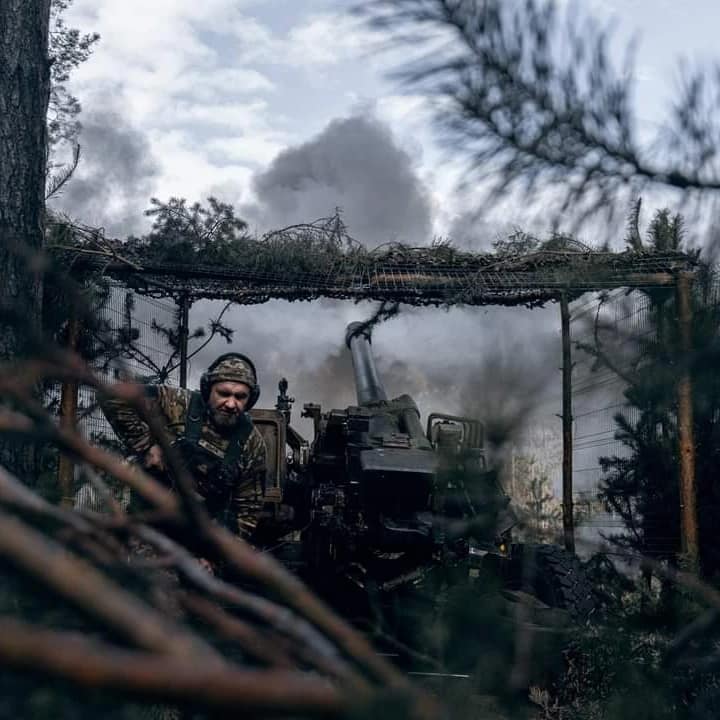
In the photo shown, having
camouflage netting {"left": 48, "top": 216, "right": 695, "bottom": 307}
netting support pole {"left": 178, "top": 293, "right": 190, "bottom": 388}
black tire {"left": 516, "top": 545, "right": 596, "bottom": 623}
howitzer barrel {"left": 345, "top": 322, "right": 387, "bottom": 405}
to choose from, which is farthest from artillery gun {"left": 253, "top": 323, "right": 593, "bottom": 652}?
netting support pole {"left": 178, "top": 293, "right": 190, "bottom": 388}

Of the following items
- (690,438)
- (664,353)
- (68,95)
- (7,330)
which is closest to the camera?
(664,353)

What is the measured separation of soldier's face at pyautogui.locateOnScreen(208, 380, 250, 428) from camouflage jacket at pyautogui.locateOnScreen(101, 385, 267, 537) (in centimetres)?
8

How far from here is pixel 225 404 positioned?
623 cm

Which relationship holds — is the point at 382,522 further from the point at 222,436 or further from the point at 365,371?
the point at 365,371

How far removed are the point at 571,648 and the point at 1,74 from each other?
4.13 m

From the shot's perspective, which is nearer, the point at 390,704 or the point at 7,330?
the point at 390,704

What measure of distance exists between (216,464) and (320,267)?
→ 4.01 metres

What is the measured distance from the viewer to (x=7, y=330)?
14.7 ft

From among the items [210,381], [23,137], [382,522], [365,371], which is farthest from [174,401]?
[365,371]

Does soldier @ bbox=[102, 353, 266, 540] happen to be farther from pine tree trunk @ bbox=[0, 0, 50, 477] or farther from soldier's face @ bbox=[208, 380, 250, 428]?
pine tree trunk @ bbox=[0, 0, 50, 477]

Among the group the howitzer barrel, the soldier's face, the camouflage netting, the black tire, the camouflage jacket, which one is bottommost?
the black tire

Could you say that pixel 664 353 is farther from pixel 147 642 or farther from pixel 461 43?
pixel 147 642

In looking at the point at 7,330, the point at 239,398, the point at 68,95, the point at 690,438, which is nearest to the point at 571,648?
the point at 7,330

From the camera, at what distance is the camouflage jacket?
5.87 m
